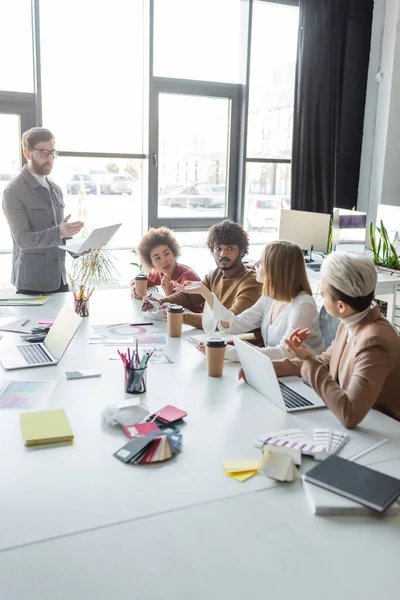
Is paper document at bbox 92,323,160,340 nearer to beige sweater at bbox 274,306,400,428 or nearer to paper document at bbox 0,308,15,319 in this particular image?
paper document at bbox 0,308,15,319

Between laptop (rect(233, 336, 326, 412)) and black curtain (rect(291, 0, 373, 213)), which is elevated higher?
black curtain (rect(291, 0, 373, 213))

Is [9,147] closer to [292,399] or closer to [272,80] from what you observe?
[272,80]

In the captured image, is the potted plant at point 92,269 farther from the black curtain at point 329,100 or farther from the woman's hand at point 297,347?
the woman's hand at point 297,347

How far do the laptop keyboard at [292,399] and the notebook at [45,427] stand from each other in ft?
2.10

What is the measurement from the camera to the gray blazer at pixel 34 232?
9.57 ft

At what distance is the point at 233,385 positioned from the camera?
6.04 feet

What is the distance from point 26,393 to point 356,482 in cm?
103

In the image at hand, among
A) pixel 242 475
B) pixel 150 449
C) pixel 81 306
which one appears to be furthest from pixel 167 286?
pixel 242 475

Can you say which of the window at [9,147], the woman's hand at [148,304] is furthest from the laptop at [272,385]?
the window at [9,147]

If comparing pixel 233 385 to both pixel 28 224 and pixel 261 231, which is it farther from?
pixel 261 231

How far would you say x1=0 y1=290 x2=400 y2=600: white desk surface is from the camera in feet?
3.10

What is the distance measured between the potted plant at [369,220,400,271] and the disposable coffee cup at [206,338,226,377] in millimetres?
2378

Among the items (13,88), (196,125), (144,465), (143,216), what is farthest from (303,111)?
(144,465)

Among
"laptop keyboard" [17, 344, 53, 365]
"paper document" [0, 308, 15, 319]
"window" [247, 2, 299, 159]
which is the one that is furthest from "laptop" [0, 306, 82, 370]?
"window" [247, 2, 299, 159]
